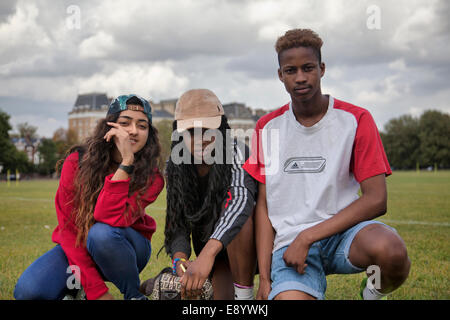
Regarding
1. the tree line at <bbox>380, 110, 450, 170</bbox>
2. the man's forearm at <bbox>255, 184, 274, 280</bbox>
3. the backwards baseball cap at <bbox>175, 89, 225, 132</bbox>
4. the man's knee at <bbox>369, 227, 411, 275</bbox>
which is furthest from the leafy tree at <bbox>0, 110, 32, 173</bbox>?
the tree line at <bbox>380, 110, 450, 170</bbox>

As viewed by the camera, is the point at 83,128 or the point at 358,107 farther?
the point at 83,128

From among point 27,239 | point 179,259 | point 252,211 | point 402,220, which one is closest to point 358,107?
point 252,211

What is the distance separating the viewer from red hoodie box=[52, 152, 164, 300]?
2811 mm

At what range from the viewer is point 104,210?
2828 mm

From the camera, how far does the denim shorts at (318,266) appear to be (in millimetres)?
2301

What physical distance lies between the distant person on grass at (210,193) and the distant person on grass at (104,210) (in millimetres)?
264

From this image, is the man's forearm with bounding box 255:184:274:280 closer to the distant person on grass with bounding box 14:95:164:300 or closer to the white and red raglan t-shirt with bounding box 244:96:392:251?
the white and red raglan t-shirt with bounding box 244:96:392:251

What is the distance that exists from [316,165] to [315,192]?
0.17 metres

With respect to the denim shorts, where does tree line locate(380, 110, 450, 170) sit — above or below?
above

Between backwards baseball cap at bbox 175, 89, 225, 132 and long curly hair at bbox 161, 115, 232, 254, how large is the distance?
0.41 feet
